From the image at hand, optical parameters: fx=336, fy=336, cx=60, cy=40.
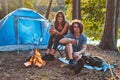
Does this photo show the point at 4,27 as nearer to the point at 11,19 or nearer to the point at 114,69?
the point at 11,19

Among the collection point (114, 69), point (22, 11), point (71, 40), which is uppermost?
point (22, 11)

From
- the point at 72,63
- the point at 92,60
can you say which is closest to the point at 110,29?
the point at 92,60

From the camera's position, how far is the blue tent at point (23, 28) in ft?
33.8

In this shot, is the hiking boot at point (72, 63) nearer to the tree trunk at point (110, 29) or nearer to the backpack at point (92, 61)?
the backpack at point (92, 61)

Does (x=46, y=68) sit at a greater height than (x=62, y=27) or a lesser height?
lesser

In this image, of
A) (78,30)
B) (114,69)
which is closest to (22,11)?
(78,30)

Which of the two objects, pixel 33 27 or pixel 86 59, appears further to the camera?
pixel 33 27

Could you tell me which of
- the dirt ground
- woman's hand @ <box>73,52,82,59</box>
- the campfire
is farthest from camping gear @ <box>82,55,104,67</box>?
the campfire

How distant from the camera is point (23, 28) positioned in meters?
10.7

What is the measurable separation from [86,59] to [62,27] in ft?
4.27

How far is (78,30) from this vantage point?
7961 mm

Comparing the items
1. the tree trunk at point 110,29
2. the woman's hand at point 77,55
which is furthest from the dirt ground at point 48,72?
the tree trunk at point 110,29

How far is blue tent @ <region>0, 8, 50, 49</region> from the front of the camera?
406 inches

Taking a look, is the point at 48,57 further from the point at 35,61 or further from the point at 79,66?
the point at 79,66
